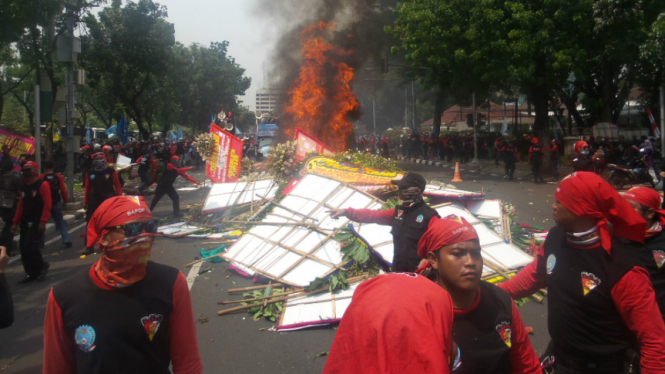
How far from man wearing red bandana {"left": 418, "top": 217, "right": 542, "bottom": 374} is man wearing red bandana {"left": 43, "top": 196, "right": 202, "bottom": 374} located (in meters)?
1.13

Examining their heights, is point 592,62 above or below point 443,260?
above

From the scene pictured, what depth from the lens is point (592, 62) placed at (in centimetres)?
1978

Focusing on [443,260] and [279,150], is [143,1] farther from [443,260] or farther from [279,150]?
[443,260]

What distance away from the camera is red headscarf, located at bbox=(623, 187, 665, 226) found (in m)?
2.91

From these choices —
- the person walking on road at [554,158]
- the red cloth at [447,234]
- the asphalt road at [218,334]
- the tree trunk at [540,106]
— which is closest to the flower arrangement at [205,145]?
the asphalt road at [218,334]

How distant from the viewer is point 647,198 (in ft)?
9.56

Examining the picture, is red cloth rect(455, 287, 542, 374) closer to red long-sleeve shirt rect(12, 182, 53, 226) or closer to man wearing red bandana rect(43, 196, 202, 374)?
man wearing red bandana rect(43, 196, 202, 374)

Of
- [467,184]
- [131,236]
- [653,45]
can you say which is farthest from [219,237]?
[653,45]

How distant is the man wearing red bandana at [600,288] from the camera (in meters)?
2.22

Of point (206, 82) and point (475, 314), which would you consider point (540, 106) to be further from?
point (206, 82)

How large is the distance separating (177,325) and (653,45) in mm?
17348

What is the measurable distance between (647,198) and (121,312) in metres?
2.88

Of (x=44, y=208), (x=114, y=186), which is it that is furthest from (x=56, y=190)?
(x=44, y=208)

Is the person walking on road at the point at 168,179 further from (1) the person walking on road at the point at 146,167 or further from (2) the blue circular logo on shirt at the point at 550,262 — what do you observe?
(2) the blue circular logo on shirt at the point at 550,262
